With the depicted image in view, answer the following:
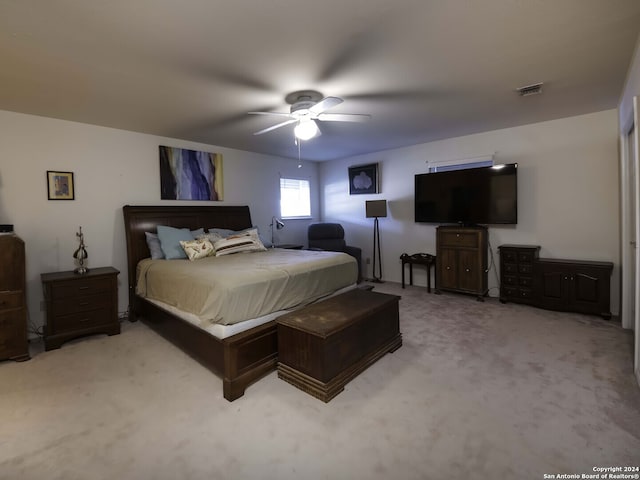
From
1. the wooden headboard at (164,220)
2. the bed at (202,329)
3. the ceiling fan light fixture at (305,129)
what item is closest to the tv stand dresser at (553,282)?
the ceiling fan light fixture at (305,129)

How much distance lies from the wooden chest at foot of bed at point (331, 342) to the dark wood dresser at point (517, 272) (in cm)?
227

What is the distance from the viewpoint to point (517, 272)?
13.3 ft

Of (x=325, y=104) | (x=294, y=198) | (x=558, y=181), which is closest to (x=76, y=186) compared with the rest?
(x=325, y=104)

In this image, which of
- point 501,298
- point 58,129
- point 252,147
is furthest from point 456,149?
point 58,129

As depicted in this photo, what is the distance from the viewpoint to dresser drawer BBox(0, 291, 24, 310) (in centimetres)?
272

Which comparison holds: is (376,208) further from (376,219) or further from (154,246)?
(154,246)

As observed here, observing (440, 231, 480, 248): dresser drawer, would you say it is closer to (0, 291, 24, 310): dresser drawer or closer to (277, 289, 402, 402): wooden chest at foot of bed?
(277, 289, 402, 402): wooden chest at foot of bed

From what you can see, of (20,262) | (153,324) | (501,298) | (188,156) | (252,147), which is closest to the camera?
(20,262)

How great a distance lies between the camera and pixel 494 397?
6.93ft

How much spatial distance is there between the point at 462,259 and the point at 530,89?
2331mm

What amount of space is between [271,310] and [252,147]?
3.30 m

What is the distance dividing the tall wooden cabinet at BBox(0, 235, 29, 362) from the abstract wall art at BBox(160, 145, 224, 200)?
1.78 m

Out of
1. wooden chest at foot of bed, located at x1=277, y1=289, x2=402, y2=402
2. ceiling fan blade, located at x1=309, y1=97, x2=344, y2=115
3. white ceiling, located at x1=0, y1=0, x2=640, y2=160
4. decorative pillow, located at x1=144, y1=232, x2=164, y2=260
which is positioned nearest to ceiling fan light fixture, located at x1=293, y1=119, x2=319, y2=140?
ceiling fan blade, located at x1=309, y1=97, x2=344, y2=115

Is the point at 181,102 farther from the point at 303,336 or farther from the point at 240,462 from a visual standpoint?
the point at 240,462
